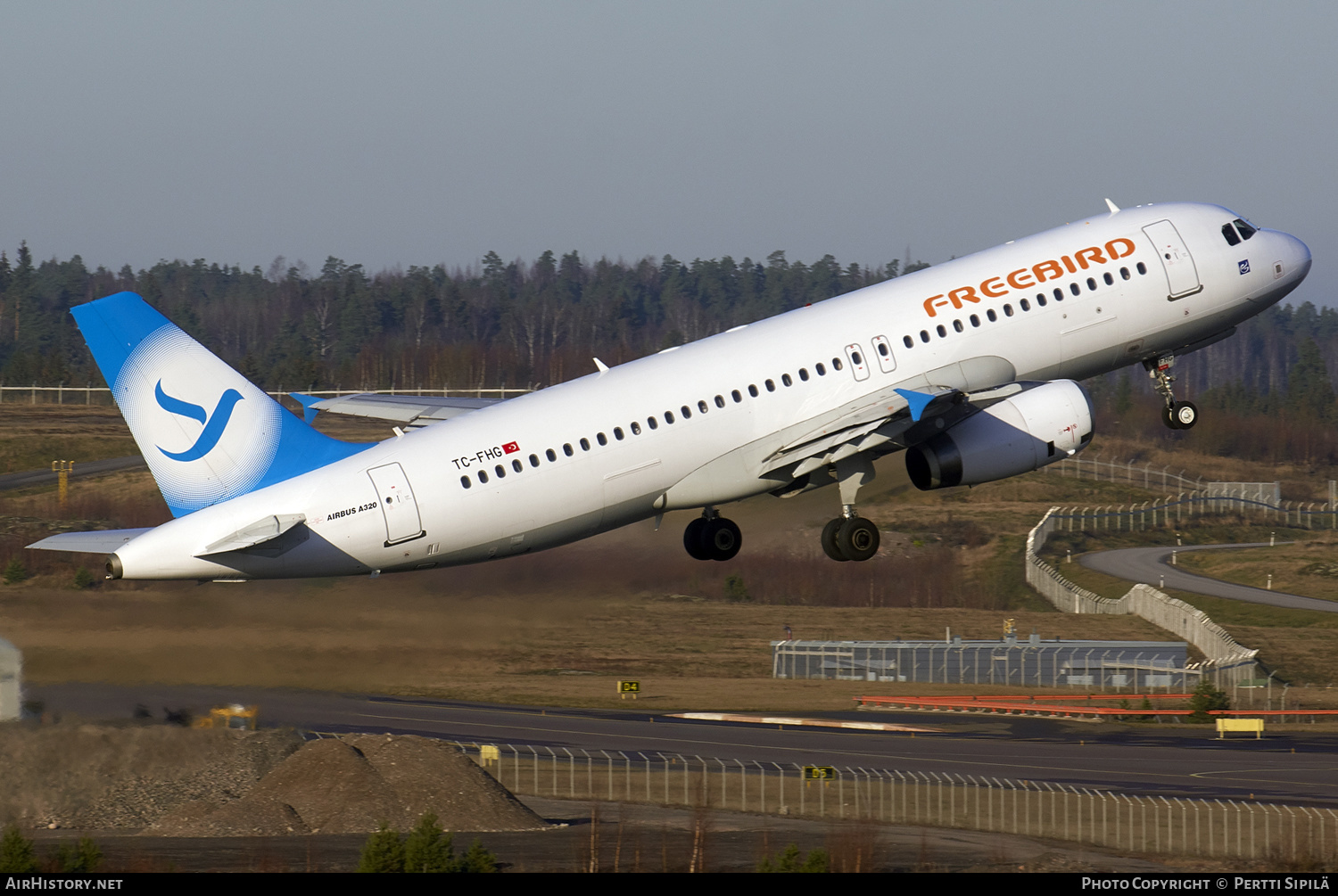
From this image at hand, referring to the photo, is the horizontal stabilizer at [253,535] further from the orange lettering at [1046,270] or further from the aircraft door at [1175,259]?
the aircraft door at [1175,259]

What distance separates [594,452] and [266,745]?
850 inches

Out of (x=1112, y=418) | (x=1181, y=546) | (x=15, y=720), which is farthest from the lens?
(x=1112, y=418)

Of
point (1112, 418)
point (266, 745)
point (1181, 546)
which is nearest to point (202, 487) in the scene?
point (266, 745)

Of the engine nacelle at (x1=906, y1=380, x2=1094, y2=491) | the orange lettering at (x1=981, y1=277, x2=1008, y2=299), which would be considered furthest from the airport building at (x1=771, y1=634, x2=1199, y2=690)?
the orange lettering at (x1=981, y1=277, x2=1008, y2=299)

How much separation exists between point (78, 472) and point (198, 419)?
83.2 meters

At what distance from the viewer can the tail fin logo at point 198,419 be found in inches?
1368

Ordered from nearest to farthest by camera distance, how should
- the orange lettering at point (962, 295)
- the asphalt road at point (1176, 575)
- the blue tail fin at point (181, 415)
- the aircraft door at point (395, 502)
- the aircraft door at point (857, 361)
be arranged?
the blue tail fin at point (181, 415) < the aircraft door at point (395, 502) < the aircraft door at point (857, 361) < the orange lettering at point (962, 295) < the asphalt road at point (1176, 575)

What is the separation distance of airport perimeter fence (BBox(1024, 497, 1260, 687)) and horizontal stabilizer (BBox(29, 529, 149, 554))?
196 feet

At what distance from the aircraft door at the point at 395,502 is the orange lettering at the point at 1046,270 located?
1578 cm

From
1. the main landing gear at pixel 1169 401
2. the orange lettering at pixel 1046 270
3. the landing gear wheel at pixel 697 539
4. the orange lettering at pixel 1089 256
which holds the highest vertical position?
the orange lettering at pixel 1089 256

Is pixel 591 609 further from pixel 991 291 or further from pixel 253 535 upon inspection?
pixel 991 291

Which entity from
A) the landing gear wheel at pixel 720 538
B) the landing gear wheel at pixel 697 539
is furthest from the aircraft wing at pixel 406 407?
the landing gear wheel at pixel 720 538
